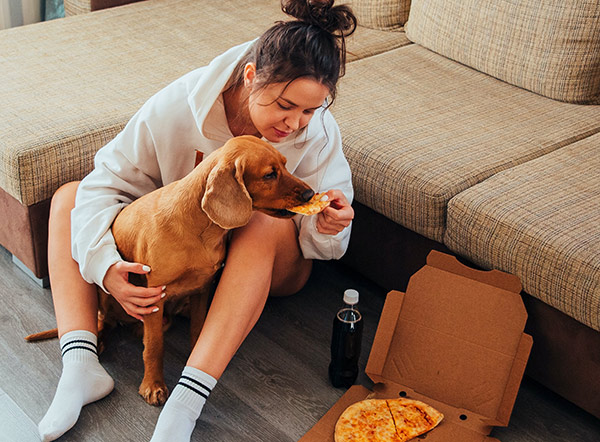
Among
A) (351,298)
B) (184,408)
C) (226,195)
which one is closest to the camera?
(226,195)

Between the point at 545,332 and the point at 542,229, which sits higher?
the point at 542,229

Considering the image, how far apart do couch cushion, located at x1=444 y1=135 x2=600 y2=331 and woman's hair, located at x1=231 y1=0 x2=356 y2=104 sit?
1.57 ft

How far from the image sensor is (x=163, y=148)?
5.64 ft

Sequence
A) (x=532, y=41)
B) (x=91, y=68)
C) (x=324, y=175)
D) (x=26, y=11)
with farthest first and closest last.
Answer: (x=26, y=11)
(x=91, y=68)
(x=532, y=41)
(x=324, y=175)

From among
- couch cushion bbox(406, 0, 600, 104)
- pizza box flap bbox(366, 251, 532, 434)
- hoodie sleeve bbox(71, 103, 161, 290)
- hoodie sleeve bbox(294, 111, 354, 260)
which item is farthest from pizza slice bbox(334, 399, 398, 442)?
couch cushion bbox(406, 0, 600, 104)

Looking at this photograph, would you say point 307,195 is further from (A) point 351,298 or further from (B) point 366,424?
(B) point 366,424

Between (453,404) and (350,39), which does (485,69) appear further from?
(453,404)

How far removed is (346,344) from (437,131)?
67 centimetres

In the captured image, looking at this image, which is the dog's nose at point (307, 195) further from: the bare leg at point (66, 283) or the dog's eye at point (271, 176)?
the bare leg at point (66, 283)

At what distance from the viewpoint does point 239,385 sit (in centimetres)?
178

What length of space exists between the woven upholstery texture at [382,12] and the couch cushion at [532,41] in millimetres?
269

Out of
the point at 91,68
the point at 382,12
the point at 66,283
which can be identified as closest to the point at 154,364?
the point at 66,283

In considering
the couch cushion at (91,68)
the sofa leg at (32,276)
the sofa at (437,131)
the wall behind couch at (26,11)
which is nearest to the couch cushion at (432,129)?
the sofa at (437,131)

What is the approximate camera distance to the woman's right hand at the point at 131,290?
157 cm
